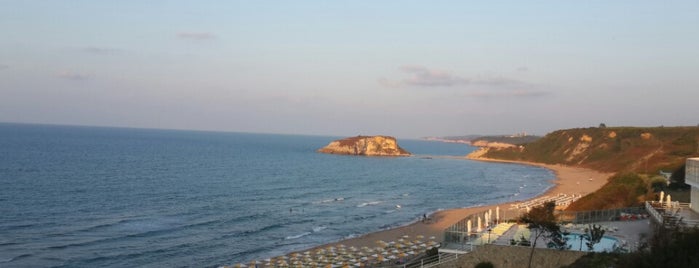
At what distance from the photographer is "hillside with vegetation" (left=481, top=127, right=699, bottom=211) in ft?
136

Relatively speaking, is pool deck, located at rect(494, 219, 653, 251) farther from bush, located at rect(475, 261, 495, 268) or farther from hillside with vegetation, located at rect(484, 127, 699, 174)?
hillside with vegetation, located at rect(484, 127, 699, 174)

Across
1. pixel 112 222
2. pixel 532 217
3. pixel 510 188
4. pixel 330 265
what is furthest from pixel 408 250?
pixel 510 188

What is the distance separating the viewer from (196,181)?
80.8 metres

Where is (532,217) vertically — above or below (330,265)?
above

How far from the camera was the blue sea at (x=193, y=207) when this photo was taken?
3659cm

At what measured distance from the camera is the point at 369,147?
18475 cm

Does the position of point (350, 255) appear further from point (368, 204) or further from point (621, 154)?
point (621, 154)

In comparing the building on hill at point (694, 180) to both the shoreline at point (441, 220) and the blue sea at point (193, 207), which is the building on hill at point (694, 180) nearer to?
the shoreline at point (441, 220)

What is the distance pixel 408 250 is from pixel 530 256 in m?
17.7

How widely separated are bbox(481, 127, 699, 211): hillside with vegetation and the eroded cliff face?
2815cm

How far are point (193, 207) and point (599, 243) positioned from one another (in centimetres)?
4075

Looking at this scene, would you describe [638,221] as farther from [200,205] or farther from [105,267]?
[200,205]

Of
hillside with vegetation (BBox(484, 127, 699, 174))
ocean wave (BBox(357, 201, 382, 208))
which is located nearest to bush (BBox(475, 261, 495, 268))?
ocean wave (BBox(357, 201, 382, 208))

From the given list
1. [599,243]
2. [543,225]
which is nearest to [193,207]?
[599,243]
